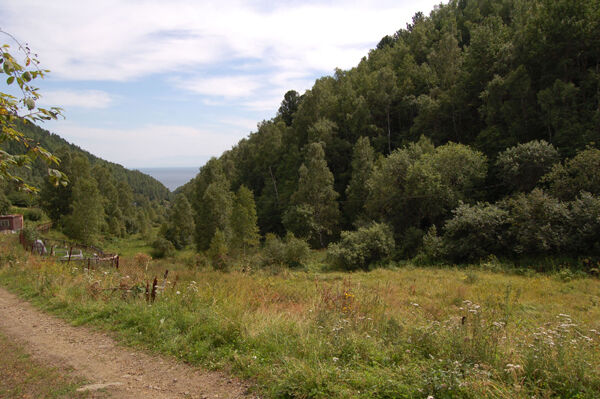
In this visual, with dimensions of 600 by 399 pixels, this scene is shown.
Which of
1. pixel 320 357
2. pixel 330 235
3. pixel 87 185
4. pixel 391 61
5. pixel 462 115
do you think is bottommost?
pixel 330 235

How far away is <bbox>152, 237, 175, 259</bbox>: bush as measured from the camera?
5209 cm

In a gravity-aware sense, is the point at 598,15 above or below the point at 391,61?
below

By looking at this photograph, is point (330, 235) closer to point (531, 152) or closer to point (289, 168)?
point (289, 168)

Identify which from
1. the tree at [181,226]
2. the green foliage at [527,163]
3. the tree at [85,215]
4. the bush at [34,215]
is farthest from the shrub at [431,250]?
the bush at [34,215]

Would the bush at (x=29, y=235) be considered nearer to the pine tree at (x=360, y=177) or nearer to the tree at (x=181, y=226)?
the pine tree at (x=360, y=177)

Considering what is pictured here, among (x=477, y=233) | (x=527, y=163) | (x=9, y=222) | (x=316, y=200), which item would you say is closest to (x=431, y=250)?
(x=477, y=233)

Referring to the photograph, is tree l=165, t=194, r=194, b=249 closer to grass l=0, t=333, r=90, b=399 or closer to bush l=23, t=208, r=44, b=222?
bush l=23, t=208, r=44, b=222

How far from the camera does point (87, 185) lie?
40031mm

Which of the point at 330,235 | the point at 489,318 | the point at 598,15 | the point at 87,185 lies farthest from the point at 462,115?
the point at 87,185

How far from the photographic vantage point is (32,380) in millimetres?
4617

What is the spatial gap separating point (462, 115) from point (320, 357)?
42.5 m

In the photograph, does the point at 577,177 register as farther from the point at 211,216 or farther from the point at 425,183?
the point at 211,216

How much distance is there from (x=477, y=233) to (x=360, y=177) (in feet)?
58.5

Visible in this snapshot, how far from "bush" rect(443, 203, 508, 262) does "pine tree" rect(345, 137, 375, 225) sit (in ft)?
50.7
